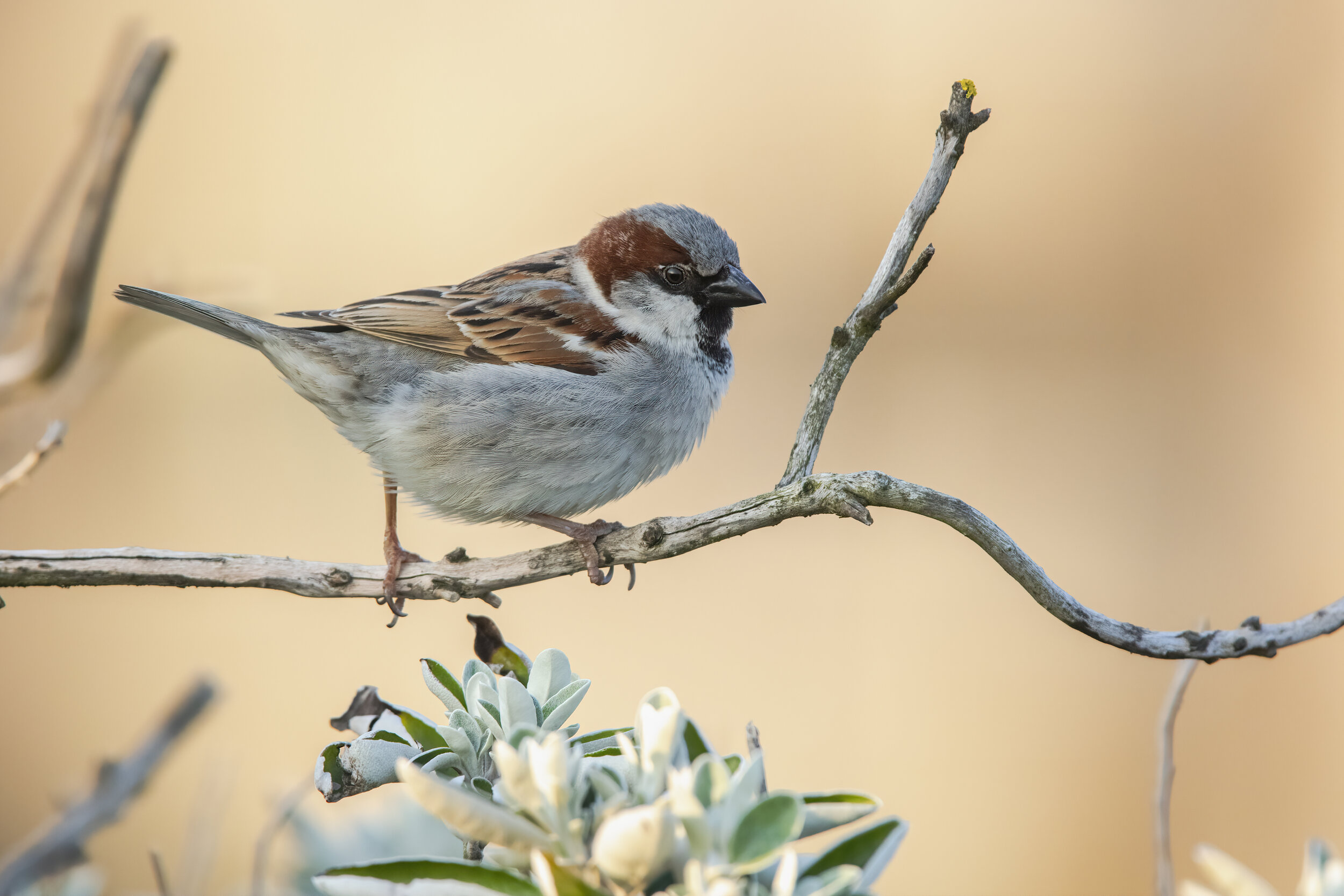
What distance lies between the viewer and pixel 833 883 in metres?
0.64

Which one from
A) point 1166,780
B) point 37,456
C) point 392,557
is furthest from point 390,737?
point 392,557

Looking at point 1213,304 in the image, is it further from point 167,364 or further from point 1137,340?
point 167,364

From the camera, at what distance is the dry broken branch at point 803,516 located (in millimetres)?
1030

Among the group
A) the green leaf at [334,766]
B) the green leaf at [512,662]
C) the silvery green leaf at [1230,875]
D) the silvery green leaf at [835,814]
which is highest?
the green leaf at [512,662]

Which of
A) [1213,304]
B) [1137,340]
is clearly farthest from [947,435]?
[1213,304]

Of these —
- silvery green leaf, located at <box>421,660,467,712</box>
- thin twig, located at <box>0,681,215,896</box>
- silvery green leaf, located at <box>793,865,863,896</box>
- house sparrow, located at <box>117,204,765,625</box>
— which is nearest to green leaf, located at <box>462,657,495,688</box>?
silvery green leaf, located at <box>421,660,467,712</box>

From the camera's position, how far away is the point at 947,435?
153 inches

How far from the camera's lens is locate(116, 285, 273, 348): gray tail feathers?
1721 millimetres

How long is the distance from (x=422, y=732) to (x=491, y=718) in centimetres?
9

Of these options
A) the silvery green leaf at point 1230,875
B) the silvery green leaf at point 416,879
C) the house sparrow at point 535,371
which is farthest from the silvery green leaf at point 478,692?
the house sparrow at point 535,371

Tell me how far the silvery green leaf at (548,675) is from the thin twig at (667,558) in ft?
1.07

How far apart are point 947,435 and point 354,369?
2517mm

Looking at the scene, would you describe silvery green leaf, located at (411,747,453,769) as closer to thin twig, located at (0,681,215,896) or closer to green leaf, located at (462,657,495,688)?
green leaf, located at (462,657,495,688)

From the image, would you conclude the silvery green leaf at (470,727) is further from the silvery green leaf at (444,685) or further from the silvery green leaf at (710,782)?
the silvery green leaf at (710,782)
